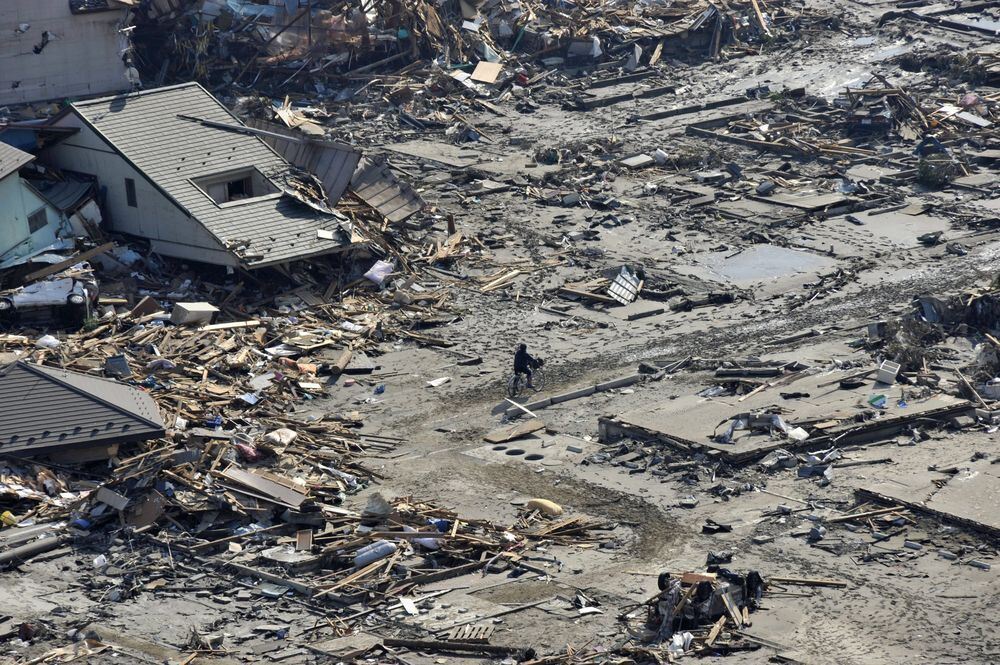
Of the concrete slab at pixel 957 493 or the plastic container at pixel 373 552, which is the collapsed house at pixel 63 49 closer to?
the plastic container at pixel 373 552

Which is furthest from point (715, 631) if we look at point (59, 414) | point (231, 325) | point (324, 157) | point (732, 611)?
point (324, 157)

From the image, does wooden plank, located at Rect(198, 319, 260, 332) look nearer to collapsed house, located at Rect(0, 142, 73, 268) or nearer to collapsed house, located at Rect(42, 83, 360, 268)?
collapsed house, located at Rect(42, 83, 360, 268)

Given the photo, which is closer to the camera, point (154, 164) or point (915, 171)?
point (154, 164)

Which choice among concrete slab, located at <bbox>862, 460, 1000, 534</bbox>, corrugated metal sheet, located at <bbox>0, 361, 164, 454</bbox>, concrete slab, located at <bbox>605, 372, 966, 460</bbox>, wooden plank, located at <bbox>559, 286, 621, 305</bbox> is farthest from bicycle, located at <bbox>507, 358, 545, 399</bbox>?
concrete slab, located at <bbox>862, 460, 1000, 534</bbox>

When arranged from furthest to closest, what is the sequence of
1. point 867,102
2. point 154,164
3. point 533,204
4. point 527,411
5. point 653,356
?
point 867,102, point 533,204, point 154,164, point 653,356, point 527,411

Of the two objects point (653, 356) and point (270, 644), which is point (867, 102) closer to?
point (653, 356)

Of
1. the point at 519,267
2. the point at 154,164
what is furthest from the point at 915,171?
the point at 154,164

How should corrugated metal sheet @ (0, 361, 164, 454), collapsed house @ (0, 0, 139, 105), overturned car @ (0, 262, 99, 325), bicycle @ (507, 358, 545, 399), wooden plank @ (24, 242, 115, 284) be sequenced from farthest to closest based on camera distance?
collapsed house @ (0, 0, 139, 105)
wooden plank @ (24, 242, 115, 284)
overturned car @ (0, 262, 99, 325)
bicycle @ (507, 358, 545, 399)
corrugated metal sheet @ (0, 361, 164, 454)
